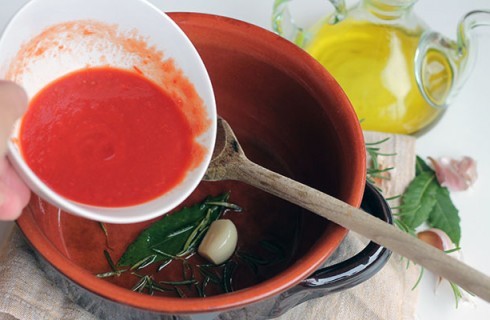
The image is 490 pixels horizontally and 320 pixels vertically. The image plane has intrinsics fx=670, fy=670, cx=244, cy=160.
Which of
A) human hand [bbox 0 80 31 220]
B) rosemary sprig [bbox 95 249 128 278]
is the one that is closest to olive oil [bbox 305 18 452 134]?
rosemary sprig [bbox 95 249 128 278]

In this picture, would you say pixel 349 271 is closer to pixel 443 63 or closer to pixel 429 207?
pixel 429 207

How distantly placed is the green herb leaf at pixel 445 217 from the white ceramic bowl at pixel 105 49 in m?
0.46

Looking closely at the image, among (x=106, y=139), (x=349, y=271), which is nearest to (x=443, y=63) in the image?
(x=349, y=271)

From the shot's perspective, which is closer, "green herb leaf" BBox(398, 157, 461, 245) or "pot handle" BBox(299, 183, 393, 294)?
"pot handle" BBox(299, 183, 393, 294)

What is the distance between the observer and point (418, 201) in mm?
1133

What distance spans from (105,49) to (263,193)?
0.33 m

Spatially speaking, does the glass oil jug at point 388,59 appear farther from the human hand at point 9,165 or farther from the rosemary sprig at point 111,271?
the human hand at point 9,165

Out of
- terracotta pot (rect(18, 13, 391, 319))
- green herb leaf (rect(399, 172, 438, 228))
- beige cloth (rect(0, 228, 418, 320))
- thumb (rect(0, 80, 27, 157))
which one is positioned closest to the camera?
thumb (rect(0, 80, 27, 157))

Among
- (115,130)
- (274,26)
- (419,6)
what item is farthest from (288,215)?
(419,6)

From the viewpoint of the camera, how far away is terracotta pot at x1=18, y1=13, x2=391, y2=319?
2.56 ft

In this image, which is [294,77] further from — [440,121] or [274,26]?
[440,121]

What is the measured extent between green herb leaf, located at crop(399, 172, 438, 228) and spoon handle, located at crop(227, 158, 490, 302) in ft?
1.01

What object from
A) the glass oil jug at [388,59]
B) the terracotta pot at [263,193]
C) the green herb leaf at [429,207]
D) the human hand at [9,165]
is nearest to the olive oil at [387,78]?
the glass oil jug at [388,59]

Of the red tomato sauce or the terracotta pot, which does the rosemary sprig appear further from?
the red tomato sauce
